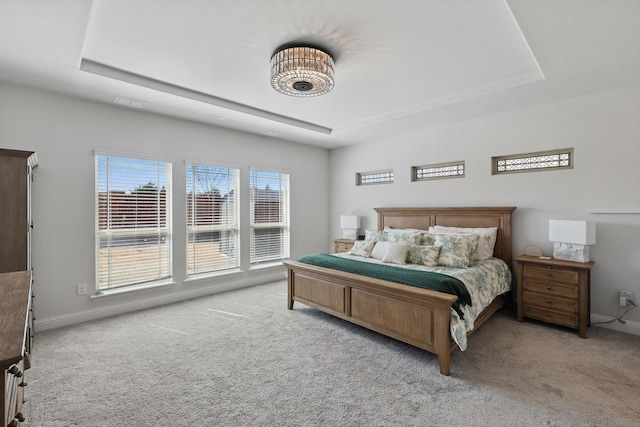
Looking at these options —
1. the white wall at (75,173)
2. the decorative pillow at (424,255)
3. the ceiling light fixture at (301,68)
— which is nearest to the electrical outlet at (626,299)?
the decorative pillow at (424,255)

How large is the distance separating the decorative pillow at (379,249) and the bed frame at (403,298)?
781 mm

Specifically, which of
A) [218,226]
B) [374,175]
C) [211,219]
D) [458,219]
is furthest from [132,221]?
[458,219]

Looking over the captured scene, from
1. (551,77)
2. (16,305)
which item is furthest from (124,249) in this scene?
(551,77)

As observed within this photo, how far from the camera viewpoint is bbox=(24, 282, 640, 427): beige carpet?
1.90m

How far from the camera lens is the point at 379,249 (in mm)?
3846

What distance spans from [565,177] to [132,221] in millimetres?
5346

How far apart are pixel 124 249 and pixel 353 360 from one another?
3.13m

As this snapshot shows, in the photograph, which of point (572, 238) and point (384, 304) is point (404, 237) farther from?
point (572, 238)

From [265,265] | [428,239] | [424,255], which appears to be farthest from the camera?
[265,265]

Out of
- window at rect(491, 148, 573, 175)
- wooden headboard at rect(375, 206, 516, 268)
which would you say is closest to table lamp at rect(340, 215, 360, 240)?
Result: wooden headboard at rect(375, 206, 516, 268)

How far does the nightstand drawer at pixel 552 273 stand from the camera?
3.07 metres

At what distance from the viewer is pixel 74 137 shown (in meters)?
3.37

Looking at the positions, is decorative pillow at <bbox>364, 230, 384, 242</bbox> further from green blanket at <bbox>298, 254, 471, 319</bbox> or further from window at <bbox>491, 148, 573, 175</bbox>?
window at <bbox>491, 148, 573, 175</bbox>

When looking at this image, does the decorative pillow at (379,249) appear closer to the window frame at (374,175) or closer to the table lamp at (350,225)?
the table lamp at (350,225)
